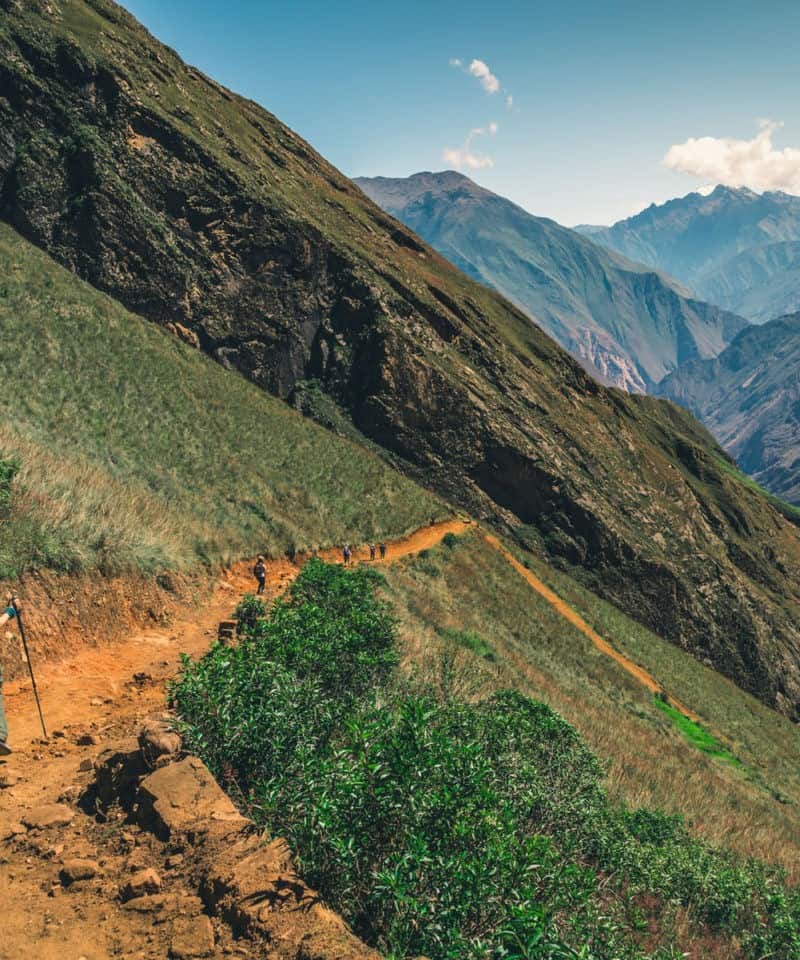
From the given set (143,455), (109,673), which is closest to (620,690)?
(143,455)

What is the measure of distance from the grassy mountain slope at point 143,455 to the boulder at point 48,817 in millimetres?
4848

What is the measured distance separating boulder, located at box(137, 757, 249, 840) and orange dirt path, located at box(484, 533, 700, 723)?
29.5m

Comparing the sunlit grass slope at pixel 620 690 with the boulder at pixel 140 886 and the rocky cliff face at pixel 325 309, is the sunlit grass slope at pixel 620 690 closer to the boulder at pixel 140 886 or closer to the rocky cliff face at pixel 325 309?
the rocky cliff face at pixel 325 309

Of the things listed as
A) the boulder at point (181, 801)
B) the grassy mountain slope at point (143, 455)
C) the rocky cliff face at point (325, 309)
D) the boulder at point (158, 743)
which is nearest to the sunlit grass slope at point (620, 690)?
the grassy mountain slope at point (143, 455)

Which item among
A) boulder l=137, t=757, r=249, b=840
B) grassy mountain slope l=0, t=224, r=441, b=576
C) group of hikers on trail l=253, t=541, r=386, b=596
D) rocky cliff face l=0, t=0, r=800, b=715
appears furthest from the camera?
rocky cliff face l=0, t=0, r=800, b=715

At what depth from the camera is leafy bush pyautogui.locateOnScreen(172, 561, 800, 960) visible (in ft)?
12.6

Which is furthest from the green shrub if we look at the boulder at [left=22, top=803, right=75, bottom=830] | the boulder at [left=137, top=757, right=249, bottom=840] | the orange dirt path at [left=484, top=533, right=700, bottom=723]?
the orange dirt path at [left=484, top=533, right=700, bottom=723]

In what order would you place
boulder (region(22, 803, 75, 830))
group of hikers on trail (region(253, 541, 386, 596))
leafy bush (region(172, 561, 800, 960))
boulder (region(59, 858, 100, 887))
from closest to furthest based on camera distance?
1. leafy bush (region(172, 561, 800, 960))
2. boulder (region(59, 858, 100, 887))
3. boulder (region(22, 803, 75, 830))
4. group of hikers on trail (region(253, 541, 386, 596))

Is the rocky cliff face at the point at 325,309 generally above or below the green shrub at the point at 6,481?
above

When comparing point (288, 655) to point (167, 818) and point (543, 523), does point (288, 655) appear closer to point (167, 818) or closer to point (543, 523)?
point (167, 818)

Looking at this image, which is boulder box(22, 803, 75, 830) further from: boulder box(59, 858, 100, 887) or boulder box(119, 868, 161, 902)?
boulder box(119, 868, 161, 902)

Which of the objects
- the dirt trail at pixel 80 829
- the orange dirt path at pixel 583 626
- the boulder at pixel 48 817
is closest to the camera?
the dirt trail at pixel 80 829

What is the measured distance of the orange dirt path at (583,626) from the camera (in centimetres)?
3092

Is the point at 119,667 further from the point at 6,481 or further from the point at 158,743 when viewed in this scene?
the point at 158,743
